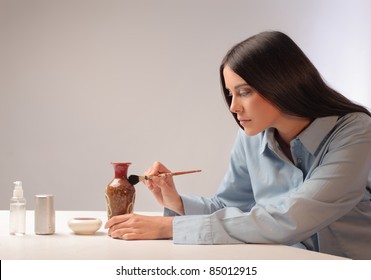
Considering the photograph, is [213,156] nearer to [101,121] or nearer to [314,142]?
[101,121]

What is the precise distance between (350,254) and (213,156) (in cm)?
259

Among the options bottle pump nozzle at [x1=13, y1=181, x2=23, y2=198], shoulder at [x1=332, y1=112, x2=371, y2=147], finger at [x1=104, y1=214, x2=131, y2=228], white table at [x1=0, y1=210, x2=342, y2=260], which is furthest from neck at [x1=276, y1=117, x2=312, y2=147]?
bottle pump nozzle at [x1=13, y1=181, x2=23, y2=198]

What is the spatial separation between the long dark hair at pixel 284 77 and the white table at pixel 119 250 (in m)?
0.44

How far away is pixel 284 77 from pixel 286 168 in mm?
288

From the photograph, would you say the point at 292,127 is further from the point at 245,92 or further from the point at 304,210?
the point at 304,210

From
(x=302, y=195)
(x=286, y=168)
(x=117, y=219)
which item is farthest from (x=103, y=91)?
(x=302, y=195)

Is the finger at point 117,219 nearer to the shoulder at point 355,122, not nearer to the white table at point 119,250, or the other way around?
the white table at point 119,250

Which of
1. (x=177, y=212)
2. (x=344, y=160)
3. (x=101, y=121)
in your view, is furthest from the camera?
(x=101, y=121)

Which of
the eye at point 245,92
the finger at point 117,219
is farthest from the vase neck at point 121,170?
the eye at point 245,92

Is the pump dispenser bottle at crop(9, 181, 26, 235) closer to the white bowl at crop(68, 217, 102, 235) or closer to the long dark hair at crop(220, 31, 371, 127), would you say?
the white bowl at crop(68, 217, 102, 235)

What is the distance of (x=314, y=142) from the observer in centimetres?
188

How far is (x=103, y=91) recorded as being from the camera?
4.42 m

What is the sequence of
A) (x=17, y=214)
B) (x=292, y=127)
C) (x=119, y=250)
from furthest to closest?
1. (x=292, y=127)
2. (x=17, y=214)
3. (x=119, y=250)
